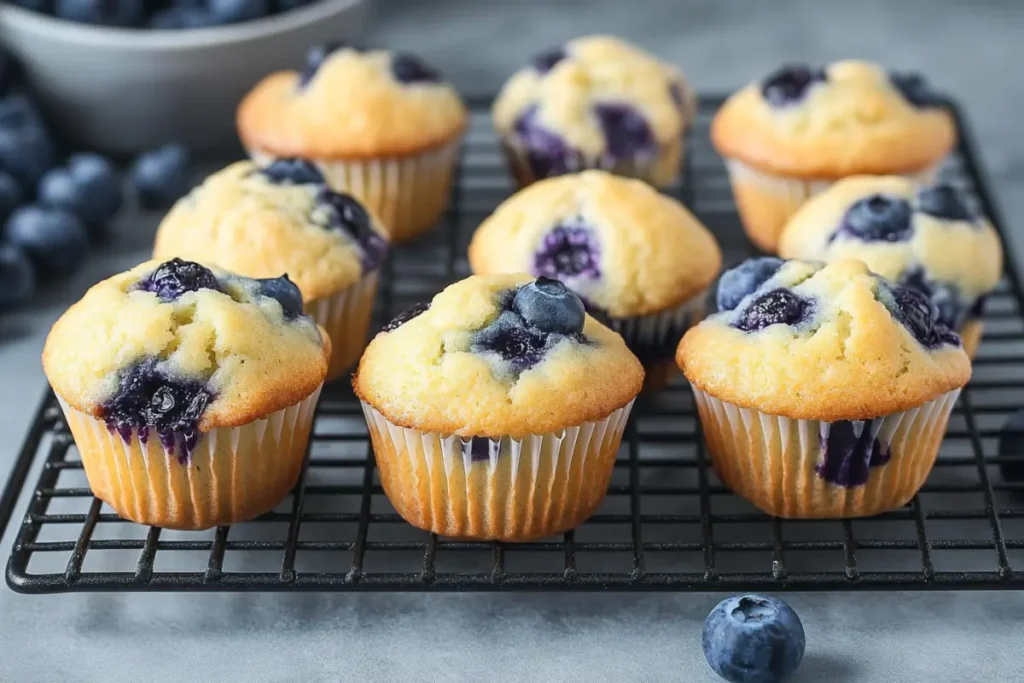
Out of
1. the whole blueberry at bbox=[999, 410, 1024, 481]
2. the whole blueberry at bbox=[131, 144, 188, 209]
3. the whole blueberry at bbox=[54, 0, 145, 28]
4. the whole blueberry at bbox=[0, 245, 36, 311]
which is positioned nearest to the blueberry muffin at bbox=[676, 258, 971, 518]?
the whole blueberry at bbox=[999, 410, 1024, 481]

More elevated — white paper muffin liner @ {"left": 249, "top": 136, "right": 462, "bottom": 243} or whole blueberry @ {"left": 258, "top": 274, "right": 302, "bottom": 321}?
whole blueberry @ {"left": 258, "top": 274, "right": 302, "bottom": 321}

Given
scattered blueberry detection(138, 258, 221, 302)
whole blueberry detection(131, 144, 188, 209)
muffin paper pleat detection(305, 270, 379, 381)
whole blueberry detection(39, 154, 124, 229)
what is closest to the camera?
scattered blueberry detection(138, 258, 221, 302)

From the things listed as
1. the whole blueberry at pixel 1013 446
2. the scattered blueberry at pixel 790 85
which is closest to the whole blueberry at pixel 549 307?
the whole blueberry at pixel 1013 446

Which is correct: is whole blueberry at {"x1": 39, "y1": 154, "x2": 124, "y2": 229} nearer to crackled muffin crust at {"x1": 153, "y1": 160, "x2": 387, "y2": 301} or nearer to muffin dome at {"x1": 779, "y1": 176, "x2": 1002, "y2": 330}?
crackled muffin crust at {"x1": 153, "y1": 160, "x2": 387, "y2": 301}

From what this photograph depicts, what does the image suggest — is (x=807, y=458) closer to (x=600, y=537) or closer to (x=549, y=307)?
(x=600, y=537)

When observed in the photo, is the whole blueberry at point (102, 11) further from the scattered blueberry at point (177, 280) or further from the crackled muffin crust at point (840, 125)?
the crackled muffin crust at point (840, 125)

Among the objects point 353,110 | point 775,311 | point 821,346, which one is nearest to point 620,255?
point 775,311

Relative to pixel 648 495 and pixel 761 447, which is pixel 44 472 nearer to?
pixel 648 495
